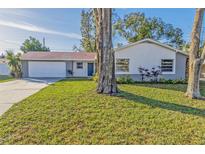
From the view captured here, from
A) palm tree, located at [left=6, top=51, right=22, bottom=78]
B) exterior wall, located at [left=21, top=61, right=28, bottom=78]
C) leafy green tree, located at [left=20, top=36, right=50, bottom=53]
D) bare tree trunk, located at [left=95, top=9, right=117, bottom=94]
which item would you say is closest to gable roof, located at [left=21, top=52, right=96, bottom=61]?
exterior wall, located at [left=21, top=61, right=28, bottom=78]

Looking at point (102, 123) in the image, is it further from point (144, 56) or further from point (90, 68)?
point (90, 68)

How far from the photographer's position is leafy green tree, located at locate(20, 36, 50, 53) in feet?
130

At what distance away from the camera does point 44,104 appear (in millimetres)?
7074

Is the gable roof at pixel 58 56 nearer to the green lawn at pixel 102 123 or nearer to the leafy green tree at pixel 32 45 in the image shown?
the leafy green tree at pixel 32 45

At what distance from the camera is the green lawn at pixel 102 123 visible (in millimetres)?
4188

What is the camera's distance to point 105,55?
8.91 meters

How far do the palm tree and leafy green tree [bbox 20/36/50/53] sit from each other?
16.7m

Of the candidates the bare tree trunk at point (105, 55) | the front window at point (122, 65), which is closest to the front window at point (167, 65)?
the front window at point (122, 65)

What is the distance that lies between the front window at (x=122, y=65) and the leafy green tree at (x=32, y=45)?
2665cm

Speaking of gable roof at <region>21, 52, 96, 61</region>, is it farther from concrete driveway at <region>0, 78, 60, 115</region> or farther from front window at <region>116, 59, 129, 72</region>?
concrete driveway at <region>0, 78, 60, 115</region>
